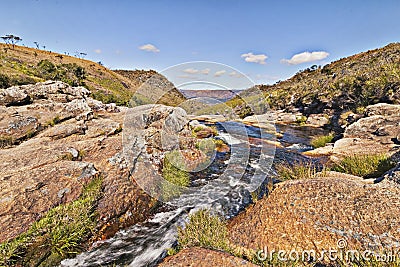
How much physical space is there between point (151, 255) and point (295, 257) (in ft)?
11.1

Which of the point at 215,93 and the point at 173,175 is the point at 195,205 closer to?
the point at 173,175

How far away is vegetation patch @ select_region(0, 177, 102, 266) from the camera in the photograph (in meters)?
4.28

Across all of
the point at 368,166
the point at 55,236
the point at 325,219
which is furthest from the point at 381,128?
the point at 55,236

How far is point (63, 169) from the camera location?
6.23m

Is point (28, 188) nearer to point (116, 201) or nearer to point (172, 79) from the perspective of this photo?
point (116, 201)

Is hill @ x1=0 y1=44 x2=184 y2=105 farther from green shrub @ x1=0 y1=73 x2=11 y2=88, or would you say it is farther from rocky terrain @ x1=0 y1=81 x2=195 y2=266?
rocky terrain @ x1=0 y1=81 x2=195 y2=266

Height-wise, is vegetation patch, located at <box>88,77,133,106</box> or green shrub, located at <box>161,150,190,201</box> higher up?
vegetation patch, located at <box>88,77,133,106</box>

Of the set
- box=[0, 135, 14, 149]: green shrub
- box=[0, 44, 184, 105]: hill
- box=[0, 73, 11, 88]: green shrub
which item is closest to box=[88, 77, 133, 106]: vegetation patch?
box=[0, 44, 184, 105]: hill

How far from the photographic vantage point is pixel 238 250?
15.7 ft

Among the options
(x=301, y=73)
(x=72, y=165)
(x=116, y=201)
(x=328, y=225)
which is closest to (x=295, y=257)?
(x=328, y=225)

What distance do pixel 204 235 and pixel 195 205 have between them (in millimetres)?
3241

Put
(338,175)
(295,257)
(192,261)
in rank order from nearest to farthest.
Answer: (192,261)
(295,257)
(338,175)

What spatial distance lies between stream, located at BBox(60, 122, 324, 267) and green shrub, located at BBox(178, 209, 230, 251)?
78 centimetres

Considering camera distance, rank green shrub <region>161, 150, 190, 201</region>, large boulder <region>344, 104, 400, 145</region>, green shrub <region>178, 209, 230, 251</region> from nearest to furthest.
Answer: green shrub <region>178, 209, 230, 251</region> → green shrub <region>161, 150, 190, 201</region> → large boulder <region>344, 104, 400, 145</region>
